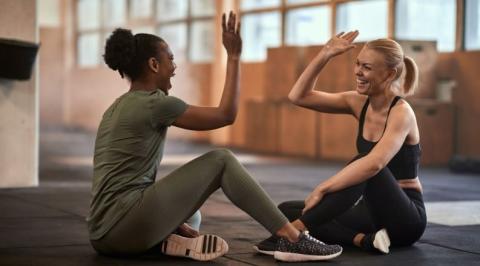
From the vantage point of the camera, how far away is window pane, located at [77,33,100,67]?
57.9 feet

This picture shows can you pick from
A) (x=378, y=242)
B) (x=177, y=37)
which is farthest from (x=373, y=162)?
(x=177, y=37)

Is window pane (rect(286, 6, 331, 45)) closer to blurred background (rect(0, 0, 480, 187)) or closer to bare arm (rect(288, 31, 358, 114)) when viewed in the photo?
blurred background (rect(0, 0, 480, 187))

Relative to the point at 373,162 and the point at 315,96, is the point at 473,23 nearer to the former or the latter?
the point at 315,96

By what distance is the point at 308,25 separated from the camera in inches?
464

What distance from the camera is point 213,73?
13250mm

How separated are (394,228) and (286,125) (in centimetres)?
739

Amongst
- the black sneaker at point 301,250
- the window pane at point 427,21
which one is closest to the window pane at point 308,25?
the window pane at point 427,21

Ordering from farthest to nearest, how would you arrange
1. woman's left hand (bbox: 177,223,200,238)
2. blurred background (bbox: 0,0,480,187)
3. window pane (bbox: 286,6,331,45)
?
window pane (bbox: 286,6,331,45), blurred background (bbox: 0,0,480,187), woman's left hand (bbox: 177,223,200,238)

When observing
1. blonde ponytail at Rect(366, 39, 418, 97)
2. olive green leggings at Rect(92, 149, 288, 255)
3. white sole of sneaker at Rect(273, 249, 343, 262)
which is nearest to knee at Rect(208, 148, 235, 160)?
olive green leggings at Rect(92, 149, 288, 255)

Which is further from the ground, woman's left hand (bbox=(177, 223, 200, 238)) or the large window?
the large window

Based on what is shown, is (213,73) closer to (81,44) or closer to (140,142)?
(81,44)

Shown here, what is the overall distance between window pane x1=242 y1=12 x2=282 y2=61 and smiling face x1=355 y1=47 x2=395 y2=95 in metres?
8.47

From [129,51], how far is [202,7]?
10409 mm

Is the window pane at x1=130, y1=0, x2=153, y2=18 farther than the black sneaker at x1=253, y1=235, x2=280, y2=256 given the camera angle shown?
Yes
